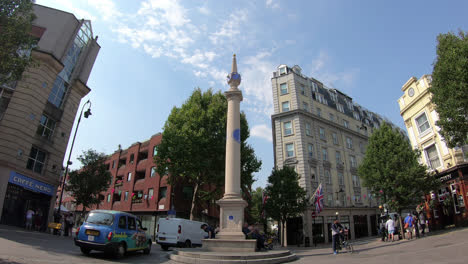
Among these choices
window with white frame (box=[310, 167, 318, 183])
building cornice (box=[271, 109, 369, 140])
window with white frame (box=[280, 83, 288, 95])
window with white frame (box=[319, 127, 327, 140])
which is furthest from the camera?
window with white frame (box=[280, 83, 288, 95])

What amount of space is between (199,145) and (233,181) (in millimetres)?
10236

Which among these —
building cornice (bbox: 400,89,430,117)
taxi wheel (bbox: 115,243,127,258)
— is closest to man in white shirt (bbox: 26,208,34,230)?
taxi wheel (bbox: 115,243,127,258)

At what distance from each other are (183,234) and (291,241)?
1734 cm

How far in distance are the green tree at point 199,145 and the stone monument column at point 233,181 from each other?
8409mm

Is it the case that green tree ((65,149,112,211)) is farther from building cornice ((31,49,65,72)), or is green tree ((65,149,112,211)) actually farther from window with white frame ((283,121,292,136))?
window with white frame ((283,121,292,136))

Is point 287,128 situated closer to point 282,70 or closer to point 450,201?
point 282,70

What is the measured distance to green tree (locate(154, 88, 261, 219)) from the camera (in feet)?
81.8

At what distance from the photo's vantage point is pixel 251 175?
27.1m

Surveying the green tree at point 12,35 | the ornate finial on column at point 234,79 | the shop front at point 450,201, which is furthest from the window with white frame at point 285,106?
the green tree at point 12,35

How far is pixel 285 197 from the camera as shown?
27953mm

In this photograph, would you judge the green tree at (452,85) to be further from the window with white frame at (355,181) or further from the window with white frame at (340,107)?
the window with white frame at (340,107)

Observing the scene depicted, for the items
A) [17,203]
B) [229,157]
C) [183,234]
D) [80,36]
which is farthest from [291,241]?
[80,36]

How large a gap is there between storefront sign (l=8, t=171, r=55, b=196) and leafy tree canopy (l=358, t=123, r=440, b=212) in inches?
1169

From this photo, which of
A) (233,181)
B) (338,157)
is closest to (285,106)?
(338,157)
